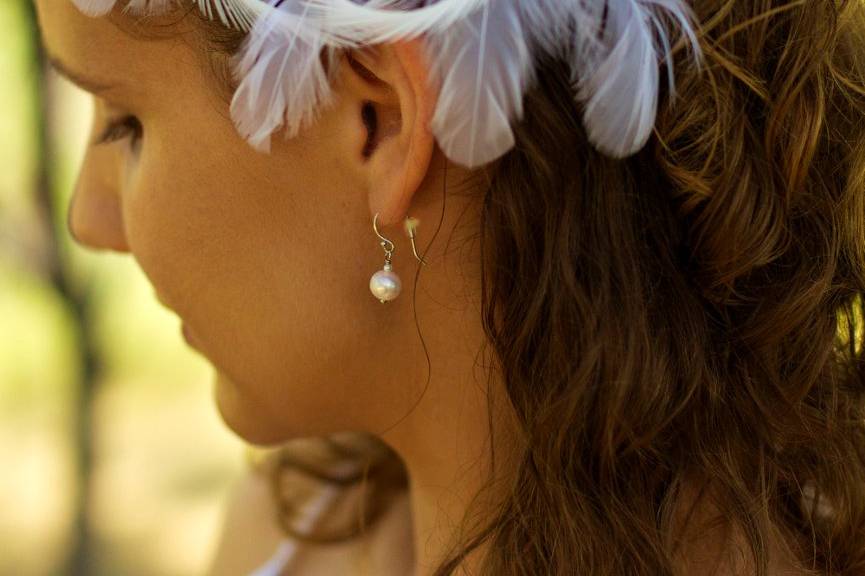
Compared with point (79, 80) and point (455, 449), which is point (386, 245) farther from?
point (79, 80)

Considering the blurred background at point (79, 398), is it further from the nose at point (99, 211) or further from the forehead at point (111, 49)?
the forehead at point (111, 49)

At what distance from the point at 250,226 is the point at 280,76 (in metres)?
0.23

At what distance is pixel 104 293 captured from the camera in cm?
327

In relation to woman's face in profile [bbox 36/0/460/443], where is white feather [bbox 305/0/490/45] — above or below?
above

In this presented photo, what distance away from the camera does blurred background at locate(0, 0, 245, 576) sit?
313cm

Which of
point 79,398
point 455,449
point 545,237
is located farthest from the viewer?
point 79,398

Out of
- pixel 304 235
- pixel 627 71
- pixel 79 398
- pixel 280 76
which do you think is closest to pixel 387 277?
pixel 304 235

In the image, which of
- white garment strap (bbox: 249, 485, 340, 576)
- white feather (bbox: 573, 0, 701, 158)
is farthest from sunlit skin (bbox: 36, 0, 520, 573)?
white garment strap (bbox: 249, 485, 340, 576)

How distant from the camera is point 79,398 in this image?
11.2 feet

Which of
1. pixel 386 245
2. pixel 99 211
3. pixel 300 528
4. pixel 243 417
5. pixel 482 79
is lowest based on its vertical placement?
pixel 300 528

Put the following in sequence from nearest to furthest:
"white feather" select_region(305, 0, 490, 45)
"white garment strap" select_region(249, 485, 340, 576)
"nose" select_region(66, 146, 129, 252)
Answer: "white feather" select_region(305, 0, 490, 45), "nose" select_region(66, 146, 129, 252), "white garment strap" select_region(249, 485, 340, 576)

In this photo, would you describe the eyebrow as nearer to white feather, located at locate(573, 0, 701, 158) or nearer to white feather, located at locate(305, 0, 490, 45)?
A: white feather, located at locate(305, 0, 490, 45)

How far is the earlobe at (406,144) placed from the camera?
105 centimetres

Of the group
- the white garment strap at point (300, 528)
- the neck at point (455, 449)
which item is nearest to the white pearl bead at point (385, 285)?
the neck at point (455, 449)
